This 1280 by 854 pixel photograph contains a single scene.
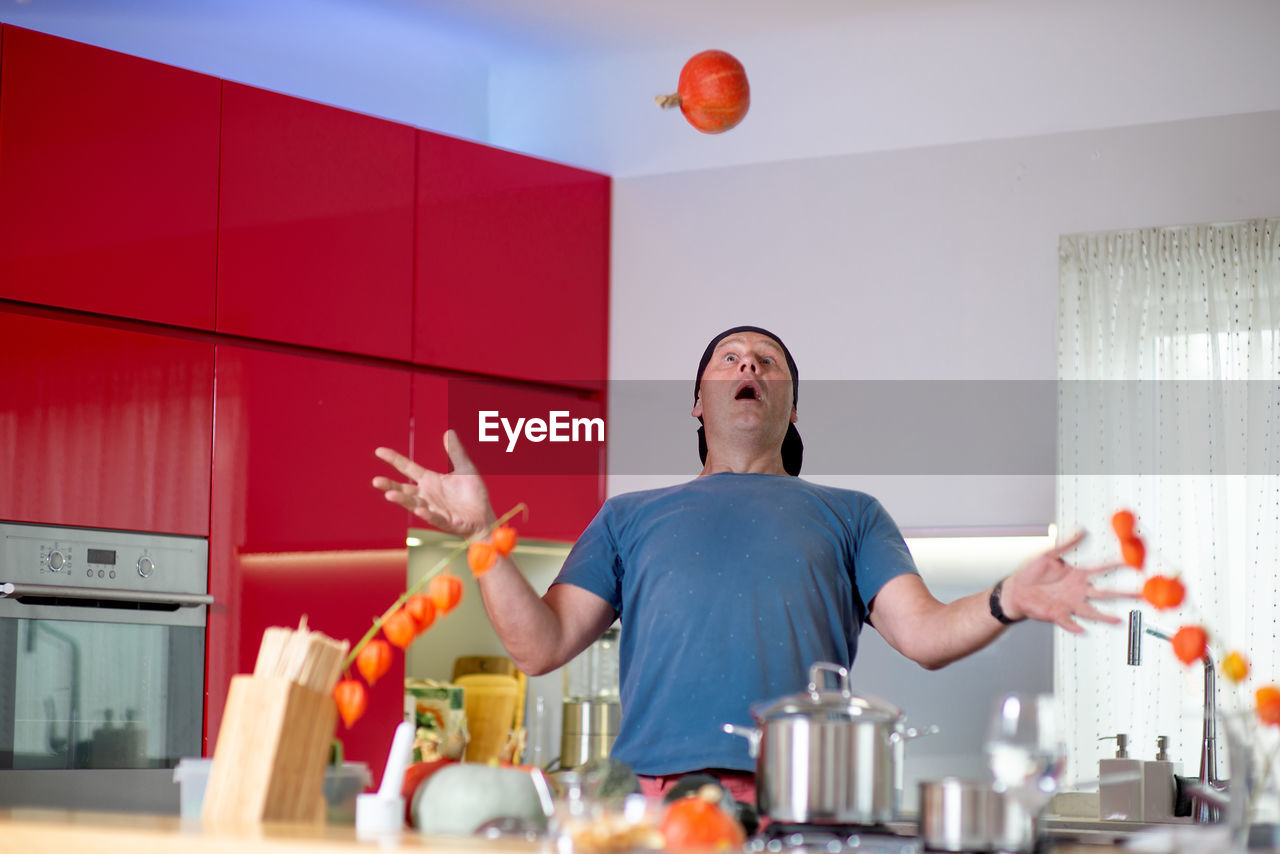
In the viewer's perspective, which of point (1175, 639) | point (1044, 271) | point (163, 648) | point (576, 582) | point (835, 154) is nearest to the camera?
point (1175, 639)

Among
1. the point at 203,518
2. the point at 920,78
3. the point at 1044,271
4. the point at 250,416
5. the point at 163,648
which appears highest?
the point at 920,78

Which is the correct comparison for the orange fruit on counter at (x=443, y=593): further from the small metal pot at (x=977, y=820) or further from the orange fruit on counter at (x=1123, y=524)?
the orange fruit on counter at (x=1123, y=524)

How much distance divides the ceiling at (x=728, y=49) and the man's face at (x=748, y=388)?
1530mm

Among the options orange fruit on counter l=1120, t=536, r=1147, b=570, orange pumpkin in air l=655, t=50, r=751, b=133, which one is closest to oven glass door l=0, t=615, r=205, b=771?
orange pumpkin in air l=655, t=50, r=751, b=133

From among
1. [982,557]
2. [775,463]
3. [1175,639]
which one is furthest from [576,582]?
[982,557]

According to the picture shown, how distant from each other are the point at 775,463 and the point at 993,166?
1559 millimetres

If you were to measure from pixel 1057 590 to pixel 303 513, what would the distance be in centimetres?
199

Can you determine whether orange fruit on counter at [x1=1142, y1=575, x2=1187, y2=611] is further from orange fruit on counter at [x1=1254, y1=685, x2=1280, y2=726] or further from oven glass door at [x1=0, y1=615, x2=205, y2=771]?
oven glass door at [x1=0, y1=615, x2=205, y2=771]

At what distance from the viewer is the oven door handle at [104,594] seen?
9.54 feet

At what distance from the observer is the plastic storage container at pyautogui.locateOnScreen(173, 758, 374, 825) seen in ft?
5.70

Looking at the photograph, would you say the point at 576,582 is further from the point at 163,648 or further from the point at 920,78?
the point at 920,78

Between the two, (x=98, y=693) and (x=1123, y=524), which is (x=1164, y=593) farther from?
(x=98, y=693)

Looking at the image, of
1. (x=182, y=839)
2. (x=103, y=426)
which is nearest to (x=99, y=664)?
(x=103, y=426)

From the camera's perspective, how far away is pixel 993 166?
12.4ft
